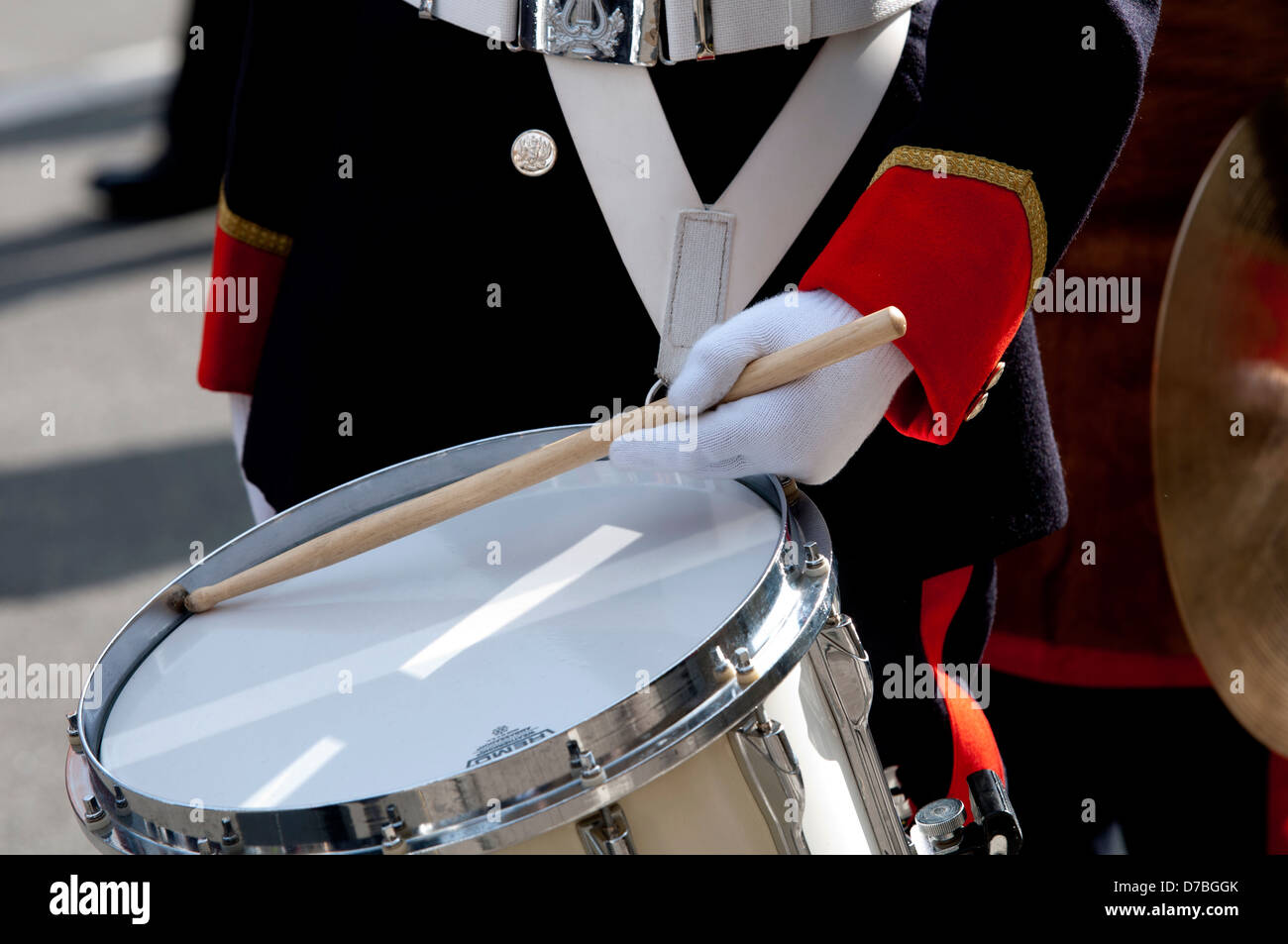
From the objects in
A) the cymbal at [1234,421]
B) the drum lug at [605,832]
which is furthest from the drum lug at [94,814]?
the cymbal at [1234,421]

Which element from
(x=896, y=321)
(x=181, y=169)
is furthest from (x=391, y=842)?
(x=181, y=169)

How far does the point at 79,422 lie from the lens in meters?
3.98

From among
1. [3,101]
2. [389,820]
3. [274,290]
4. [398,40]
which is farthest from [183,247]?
[389,820]

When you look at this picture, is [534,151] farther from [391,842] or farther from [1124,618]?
[1124,618]

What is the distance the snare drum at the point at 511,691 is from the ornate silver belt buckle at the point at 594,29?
31cm

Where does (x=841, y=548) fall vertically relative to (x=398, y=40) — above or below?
below

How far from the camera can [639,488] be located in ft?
3.99

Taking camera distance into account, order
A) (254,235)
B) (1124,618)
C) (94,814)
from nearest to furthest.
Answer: (94,814), (254,235), (1124,618)

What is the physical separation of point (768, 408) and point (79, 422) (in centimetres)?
337

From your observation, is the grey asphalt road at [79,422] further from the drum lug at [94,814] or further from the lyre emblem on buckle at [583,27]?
the lyre emblem on buckle at [583,27]
